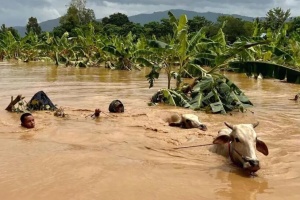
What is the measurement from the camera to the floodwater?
191 inches

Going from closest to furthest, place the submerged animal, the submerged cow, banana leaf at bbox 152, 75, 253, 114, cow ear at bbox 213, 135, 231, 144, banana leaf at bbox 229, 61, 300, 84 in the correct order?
the submerged cow, cow ear at bbox 213, 135, 231, 144, the submerged animal, banana leaf at bbox 229, 61, 300, 84, banana leaf at bbox 152, 75, 253, 114

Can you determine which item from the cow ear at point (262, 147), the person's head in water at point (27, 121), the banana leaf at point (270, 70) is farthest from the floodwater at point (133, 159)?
the banana leaf at point (270, 70)

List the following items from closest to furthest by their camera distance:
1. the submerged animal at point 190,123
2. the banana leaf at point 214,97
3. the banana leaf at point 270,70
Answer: the submerged animal at point 190,123, the banana leaf at point 270,70, the banana leaf at point 214,97

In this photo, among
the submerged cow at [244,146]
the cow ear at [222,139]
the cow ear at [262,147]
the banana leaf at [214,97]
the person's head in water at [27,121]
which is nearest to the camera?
the submerged cow at [244,146]

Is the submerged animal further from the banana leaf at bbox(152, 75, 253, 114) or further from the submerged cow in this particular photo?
the submerged cow

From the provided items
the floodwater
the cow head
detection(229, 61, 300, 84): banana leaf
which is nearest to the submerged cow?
the floodwater

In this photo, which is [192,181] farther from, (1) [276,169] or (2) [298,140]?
(2) [298,140]

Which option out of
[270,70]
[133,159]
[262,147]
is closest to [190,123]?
[133,159]

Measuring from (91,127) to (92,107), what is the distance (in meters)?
2.69

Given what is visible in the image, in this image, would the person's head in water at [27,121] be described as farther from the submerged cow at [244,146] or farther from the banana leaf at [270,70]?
the banana leaf at [270,70]

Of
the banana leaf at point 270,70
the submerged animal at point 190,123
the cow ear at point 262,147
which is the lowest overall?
the submerged animal at point 190,123

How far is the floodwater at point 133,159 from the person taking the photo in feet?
15.9

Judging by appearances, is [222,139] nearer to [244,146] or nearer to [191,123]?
[244,146]

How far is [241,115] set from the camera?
10352 mm
